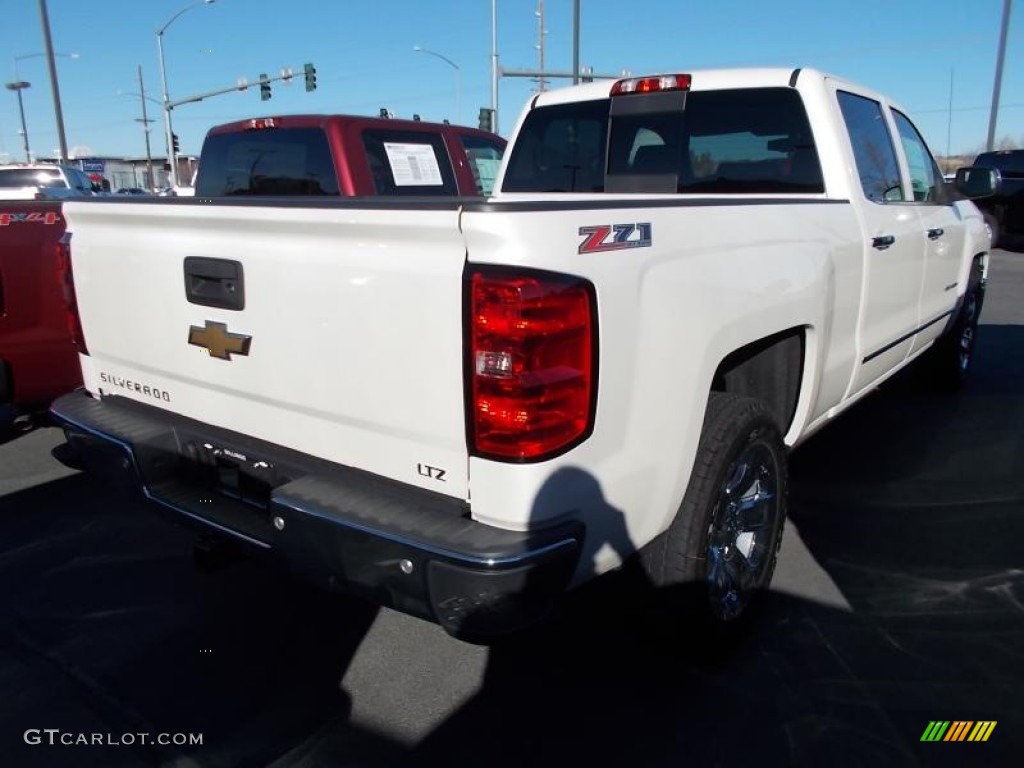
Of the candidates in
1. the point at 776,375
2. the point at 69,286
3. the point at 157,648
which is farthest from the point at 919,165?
the point at 157,648

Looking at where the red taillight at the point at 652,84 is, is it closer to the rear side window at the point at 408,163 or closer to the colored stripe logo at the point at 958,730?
the rear side window at the point at 408,163

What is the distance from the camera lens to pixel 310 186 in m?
6.14

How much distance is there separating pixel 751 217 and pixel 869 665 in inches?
62.1

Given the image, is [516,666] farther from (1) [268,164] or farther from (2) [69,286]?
(1) [268,164]

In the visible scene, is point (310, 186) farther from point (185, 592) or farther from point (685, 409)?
point (685, 409)

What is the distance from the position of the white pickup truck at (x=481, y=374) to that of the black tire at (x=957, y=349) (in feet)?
9.29

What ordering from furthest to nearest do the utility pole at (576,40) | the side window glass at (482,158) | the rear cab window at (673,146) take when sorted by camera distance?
the utility pole at (576,40), the side window glass at (482,158), the rear cab window at (673,146)

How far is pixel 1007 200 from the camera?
53.4 feet

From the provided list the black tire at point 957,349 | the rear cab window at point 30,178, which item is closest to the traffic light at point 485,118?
the rear cab window at point 30,178

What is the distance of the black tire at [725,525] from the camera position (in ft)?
7.93

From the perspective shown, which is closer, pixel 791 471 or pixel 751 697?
pixel 751 697

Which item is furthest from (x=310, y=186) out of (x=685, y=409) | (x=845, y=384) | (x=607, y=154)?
(x=685, y=409)

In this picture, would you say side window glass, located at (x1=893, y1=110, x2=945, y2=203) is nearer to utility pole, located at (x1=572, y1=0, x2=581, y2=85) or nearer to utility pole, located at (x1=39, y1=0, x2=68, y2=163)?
utility pole, located at (x1=572, y1=0, x2=581, y2=85)

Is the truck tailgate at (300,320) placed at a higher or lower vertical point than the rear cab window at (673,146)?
lower
